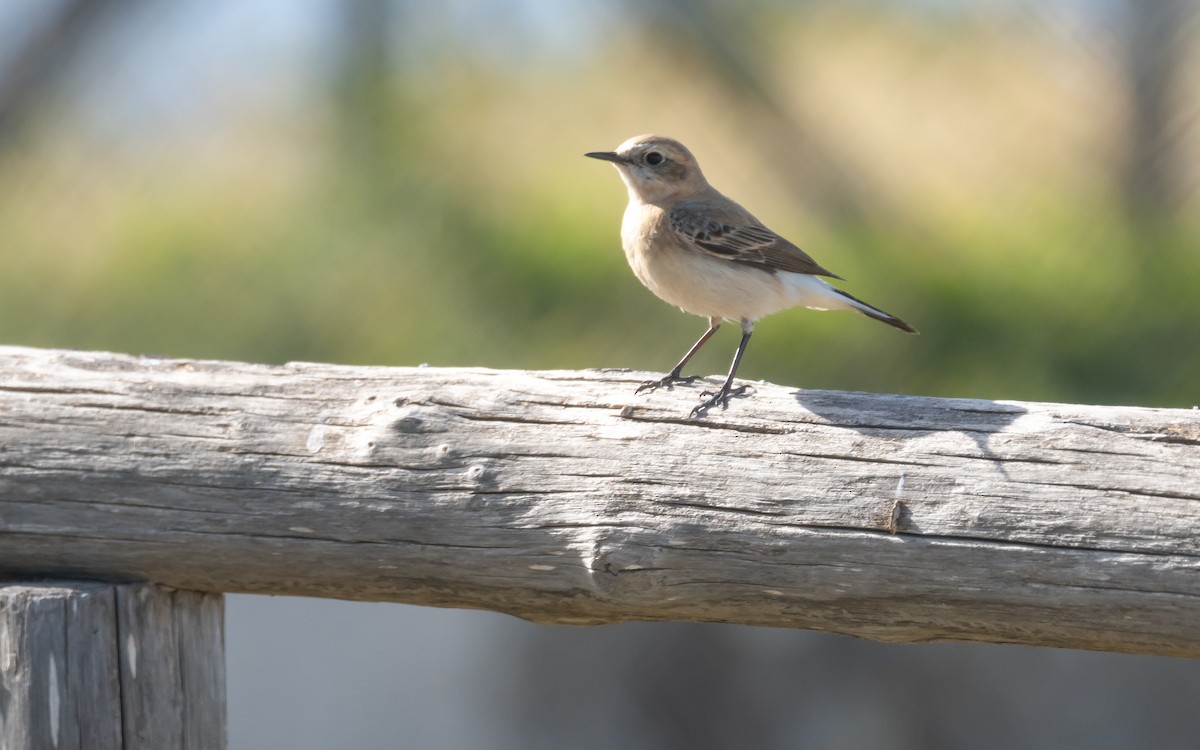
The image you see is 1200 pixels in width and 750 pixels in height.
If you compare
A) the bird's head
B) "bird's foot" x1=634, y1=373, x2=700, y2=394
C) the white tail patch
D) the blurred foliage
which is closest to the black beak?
the bird's head

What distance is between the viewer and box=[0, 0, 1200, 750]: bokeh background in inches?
191

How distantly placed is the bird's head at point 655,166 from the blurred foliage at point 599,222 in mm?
860

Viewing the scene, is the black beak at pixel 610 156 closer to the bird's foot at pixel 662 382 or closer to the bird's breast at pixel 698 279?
the bird's breast at pixel 698 279

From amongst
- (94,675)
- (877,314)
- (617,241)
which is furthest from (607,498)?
(617,241)

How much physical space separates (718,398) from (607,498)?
400 millimetres

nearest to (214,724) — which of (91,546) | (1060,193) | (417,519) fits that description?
(91,546)

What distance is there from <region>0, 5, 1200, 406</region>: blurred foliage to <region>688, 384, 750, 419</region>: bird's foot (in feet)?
7.49

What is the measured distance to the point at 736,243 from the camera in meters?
4.12

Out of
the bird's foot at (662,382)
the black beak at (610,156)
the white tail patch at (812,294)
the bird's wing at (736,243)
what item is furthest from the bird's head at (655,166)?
the bird's foot at (662,382)

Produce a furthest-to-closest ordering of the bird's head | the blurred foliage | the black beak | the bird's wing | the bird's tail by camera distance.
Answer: the blurred foliage, the bird's head, the black beak, the bird's wing, the bird's tail

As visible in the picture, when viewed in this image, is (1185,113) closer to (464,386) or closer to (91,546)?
(464,386)

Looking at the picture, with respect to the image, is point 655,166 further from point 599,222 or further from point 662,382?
point 662,382

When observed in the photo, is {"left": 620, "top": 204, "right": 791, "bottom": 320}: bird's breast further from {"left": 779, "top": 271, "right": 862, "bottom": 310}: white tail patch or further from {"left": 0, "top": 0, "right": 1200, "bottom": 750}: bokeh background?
{"left": 0, "top": 0, "right": 1200, "bottom": 750}: bokeh background

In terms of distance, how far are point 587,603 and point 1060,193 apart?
3804mm
